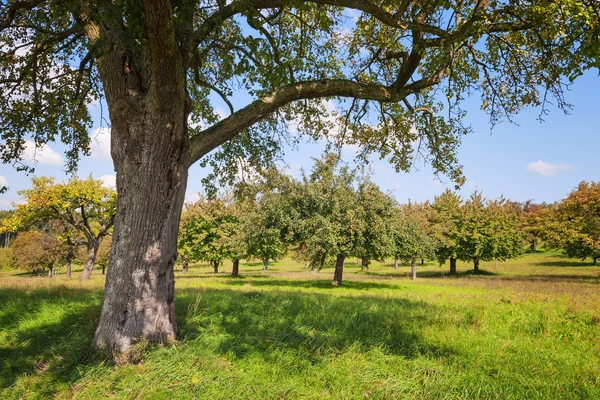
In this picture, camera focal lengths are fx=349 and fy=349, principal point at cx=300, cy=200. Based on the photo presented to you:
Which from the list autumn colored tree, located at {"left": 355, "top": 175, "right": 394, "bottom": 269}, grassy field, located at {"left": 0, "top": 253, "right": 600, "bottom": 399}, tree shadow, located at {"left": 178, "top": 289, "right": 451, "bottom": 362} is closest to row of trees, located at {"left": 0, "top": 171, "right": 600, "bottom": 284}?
autumn colored tree, located at {"left": 355, "top": 175, "right": 394, "bottom": 269}

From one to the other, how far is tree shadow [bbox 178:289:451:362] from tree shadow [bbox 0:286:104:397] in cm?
160

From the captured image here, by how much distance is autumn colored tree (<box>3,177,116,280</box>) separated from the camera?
2612 cm

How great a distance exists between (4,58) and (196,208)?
27332 mm

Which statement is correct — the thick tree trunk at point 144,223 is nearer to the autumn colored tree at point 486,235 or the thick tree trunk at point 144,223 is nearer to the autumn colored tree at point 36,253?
the autumn colored tree at point 486,235

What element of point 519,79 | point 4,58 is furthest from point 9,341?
point 519,79

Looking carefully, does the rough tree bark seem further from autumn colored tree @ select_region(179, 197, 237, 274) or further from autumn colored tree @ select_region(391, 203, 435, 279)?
autumn colored tree @ select_region(179, 197, 237, 274)

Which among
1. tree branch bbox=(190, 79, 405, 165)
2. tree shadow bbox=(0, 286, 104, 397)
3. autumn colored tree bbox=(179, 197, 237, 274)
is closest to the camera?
tree shadow bbox=(0, 286, 104, 397)

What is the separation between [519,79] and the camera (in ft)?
26.9

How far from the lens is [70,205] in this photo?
26.9 metres

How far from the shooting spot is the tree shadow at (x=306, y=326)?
550cm

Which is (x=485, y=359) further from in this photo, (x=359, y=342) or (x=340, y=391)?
(x=340, y=391)

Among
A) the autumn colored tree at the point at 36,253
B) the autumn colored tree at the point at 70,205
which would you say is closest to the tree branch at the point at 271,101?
the autumn colored tree at the point at 70,205

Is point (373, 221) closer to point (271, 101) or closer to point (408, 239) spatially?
point (408, 239)

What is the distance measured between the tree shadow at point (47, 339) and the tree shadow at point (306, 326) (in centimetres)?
160
